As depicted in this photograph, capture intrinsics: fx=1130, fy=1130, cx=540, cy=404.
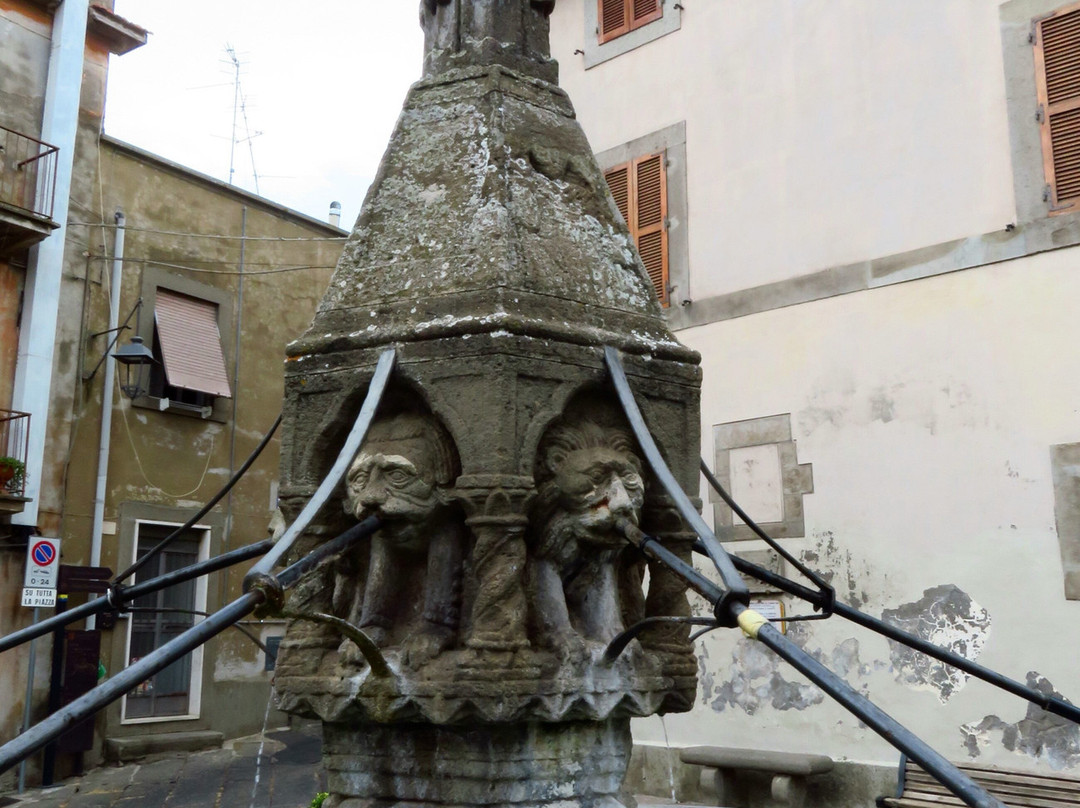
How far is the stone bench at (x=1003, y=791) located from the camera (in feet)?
17.2

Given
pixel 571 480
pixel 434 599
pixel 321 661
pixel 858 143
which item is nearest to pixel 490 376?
pixel 571 480

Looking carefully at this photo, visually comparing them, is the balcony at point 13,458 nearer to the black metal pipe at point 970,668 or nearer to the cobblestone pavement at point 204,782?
the cobblestone pavement at point 204,782

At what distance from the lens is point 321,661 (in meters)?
3.07

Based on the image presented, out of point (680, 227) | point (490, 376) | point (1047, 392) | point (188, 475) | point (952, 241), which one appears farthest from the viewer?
point (188, 475)

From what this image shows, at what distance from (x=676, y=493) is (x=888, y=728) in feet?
3.00

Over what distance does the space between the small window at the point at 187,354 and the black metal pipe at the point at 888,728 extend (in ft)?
35.4

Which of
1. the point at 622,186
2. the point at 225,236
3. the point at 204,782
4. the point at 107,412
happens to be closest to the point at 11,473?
Answer: the point at 107,412

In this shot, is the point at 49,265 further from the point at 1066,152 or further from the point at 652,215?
the point at 1066,152

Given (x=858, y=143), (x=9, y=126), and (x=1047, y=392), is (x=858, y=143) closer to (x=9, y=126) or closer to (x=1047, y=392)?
(x=1047, y=392)

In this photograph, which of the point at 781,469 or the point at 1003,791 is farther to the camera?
the point at 781,469

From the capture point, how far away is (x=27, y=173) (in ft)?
35.3

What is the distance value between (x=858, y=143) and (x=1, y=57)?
26.5 feet

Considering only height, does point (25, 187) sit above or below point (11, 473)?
above

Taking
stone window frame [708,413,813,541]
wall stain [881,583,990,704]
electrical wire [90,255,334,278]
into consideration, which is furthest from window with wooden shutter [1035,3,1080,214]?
electrical wire [90,255,334,278]
